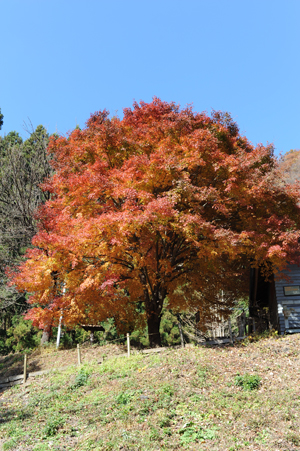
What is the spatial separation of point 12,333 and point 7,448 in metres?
18.0

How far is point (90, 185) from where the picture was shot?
582 inches

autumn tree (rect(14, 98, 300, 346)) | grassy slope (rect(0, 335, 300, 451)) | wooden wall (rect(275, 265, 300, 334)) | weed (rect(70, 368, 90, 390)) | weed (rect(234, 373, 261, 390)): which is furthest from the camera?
wooden wall (rect(275, 265, 300, 334))

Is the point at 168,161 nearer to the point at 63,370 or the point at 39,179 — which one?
the point at 63,370

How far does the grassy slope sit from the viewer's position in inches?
316

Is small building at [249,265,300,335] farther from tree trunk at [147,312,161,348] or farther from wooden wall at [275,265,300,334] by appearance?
tree trunk at [147,312,161,348]

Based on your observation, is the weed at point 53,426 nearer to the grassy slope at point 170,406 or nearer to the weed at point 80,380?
the grassy slope at point 170,406

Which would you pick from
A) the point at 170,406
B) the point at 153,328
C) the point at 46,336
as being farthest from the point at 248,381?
the point at 46,336

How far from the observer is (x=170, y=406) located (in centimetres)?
941

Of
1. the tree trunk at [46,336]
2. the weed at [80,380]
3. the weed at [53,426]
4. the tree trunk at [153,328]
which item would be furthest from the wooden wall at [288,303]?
the tree trunk at [46,336]

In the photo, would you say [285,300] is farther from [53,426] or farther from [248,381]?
[53,426]

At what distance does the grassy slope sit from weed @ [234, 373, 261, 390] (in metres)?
0.14

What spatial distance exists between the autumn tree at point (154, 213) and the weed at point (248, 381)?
4.98 metres

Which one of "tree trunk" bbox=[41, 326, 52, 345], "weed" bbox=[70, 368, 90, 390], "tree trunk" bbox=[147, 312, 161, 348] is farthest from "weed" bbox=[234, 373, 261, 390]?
"tree trunk" bbox=[41, 326, 52, 345]

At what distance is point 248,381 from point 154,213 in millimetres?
6299
